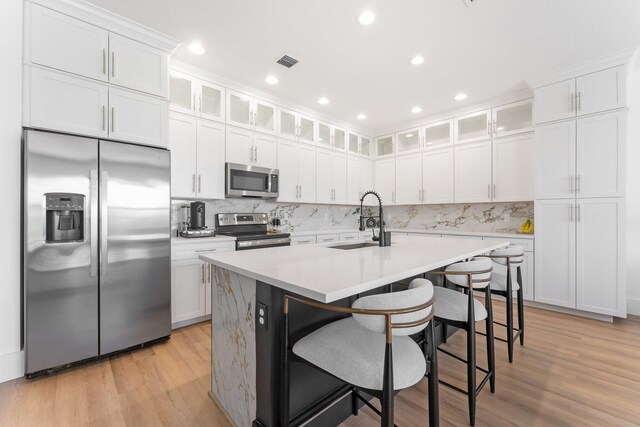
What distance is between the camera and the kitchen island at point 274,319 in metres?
1.20

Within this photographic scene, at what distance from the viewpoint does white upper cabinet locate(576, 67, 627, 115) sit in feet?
9.60

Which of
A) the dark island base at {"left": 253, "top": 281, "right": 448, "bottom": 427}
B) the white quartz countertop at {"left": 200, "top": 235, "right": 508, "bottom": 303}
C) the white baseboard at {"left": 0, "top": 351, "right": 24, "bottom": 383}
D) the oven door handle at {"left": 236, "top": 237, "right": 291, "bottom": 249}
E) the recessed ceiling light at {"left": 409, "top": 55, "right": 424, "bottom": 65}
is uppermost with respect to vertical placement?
the recessed ceiling light at {"left": 409, "top": 55, "right": 424, "bottom": 65}

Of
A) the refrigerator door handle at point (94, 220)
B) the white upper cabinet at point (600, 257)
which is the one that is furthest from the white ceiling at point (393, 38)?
the white upper cabinet at point (600, 257)

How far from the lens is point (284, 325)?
4.05 ft

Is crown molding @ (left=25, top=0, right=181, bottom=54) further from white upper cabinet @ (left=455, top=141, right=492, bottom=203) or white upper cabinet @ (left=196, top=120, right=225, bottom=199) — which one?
white upper cabinet @ (left=455, top=141, right=492, bottom=203)

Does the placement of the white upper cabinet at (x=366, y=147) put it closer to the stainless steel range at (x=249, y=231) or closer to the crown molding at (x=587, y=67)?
the stainless steel range at (x=249, y=231)

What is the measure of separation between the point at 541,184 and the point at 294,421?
12.3 ft

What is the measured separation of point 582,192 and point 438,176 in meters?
1.82

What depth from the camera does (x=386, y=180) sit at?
→ 5.36 m

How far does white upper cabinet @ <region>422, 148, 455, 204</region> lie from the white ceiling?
3.67 ft

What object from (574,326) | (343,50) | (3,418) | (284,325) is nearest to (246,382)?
(284,325)

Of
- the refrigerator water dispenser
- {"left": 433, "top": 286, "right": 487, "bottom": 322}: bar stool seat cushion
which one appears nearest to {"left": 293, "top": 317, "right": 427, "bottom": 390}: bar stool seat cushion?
{"left": 433, "top": 286, "right": 487, "bottom": 322}: bar stool seat cushion

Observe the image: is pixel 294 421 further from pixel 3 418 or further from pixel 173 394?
pixel 3 418

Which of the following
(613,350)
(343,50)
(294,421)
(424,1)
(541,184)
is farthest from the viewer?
(541,184)
